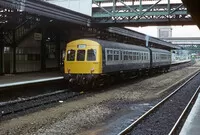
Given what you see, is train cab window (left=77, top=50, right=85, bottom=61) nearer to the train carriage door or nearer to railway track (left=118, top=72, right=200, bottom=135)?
railway track (left=118, top=72, right=200, bottom=135)

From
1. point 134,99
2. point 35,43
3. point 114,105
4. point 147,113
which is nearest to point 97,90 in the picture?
point 134,99

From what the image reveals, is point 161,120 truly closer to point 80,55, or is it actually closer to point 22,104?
point 22,104

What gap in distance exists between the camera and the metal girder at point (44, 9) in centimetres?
1831

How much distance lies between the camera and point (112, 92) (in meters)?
20.1

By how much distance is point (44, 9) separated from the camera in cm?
2095

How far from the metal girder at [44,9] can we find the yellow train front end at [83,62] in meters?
2.68

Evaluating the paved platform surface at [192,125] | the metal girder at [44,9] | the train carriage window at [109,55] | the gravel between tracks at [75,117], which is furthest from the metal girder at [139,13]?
the paved platform surface at [192,125]

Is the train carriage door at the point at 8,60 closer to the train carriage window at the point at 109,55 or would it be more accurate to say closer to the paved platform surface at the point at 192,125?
the train carriage window at the point at 109,55

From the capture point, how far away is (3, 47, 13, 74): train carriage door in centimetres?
2530

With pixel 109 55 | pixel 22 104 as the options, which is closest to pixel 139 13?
pixel 109 55

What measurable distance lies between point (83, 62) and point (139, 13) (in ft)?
30.7

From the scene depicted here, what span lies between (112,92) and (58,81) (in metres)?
3.40

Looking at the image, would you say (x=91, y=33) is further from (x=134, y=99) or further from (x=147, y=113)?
(x=147, y=113)

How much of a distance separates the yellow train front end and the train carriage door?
6.42 metres
